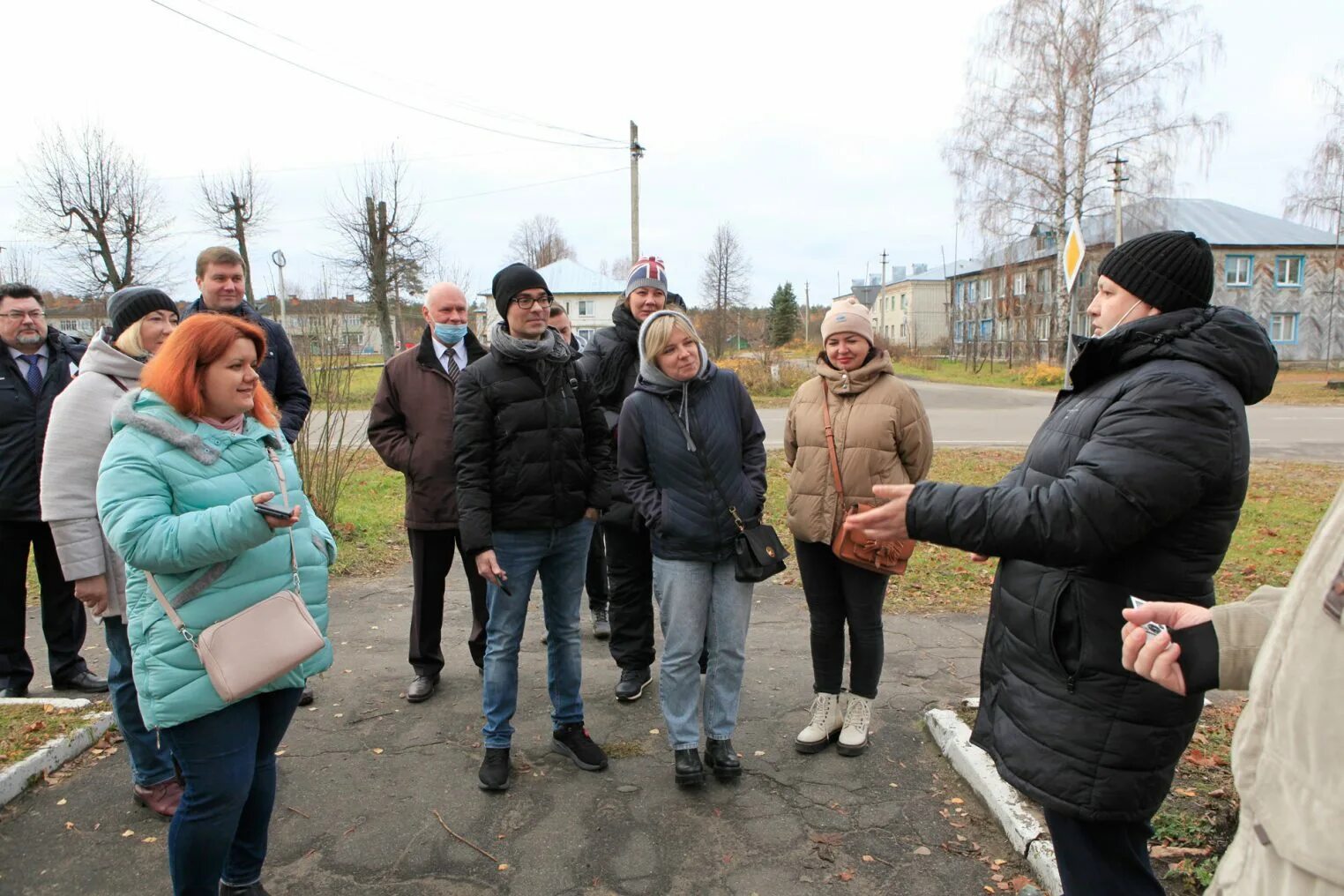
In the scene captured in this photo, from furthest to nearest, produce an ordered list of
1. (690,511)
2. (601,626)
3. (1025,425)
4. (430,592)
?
(1025,425) → (601,626) → (430,592) → (690,511)

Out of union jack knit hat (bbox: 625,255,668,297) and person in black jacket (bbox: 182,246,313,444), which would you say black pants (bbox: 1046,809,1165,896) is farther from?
person in black jacket (bbox: 182,246,313,444)

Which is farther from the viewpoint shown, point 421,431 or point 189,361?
point 421,431

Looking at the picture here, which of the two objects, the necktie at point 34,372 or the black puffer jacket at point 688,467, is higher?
the necktie at point 34,372

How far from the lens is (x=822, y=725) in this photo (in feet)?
12.5

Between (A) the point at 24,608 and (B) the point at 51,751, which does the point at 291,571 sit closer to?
(B) the point at 51,751

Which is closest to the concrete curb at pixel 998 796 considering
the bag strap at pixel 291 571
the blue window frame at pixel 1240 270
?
the bag strap at pixel 291 571

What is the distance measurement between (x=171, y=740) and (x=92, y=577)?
1.20 meters

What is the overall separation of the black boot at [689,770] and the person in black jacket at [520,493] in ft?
1.22

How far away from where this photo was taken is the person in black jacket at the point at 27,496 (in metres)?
4.32

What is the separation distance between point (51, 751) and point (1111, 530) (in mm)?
4187

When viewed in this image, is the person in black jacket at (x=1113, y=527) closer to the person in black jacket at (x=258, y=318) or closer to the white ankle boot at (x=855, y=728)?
the white ankle boot at (x=855, y=728)

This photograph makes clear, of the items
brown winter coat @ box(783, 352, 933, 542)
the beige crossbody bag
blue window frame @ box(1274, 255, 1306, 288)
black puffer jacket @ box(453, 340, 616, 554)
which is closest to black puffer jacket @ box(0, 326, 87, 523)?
black puffer jacket @ box(453, 340, 616, 554)

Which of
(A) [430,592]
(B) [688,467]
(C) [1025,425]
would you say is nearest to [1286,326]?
(C) [1025,425]

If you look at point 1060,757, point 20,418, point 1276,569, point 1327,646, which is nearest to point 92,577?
point 20,418
